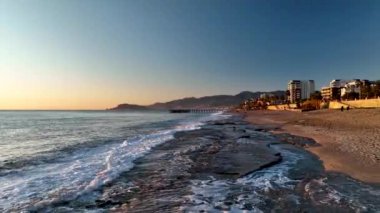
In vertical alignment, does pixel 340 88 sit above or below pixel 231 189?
above

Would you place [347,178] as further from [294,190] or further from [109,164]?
[109,164]

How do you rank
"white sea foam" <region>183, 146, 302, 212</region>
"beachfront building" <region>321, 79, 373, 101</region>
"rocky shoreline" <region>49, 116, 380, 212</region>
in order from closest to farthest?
"rocky shoreline" <region>49, 116, 380, 212</region>, "white sea foam" <region>183, 146, 302, 212</region>, "beachfront building" <region>321, 79, 373, 101</region>

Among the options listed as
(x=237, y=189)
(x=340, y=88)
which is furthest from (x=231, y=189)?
(x=340, y=88)

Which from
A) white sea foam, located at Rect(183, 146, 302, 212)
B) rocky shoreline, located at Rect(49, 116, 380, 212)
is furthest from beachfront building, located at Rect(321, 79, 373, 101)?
white sea foam, located at Rect(183, 146, 302, 212)

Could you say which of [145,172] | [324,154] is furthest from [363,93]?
[145,172]

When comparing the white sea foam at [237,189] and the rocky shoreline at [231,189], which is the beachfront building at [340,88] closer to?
the rocky shoreline at [231,189]

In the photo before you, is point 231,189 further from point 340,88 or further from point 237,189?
point 340,88

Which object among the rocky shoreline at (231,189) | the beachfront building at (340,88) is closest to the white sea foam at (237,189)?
the rocky shoreline at (231,189)

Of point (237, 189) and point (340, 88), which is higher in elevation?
point (340, 88)

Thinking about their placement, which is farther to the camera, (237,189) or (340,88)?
(340,88)

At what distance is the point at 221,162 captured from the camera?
43.8ft

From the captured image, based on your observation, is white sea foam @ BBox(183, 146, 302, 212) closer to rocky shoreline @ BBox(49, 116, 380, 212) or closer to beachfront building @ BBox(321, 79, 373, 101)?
rocky shoreline @ BBox(49, 116, 380, 212)

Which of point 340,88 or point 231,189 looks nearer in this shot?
point 231,189

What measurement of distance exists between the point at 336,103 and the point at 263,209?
3505 inches
